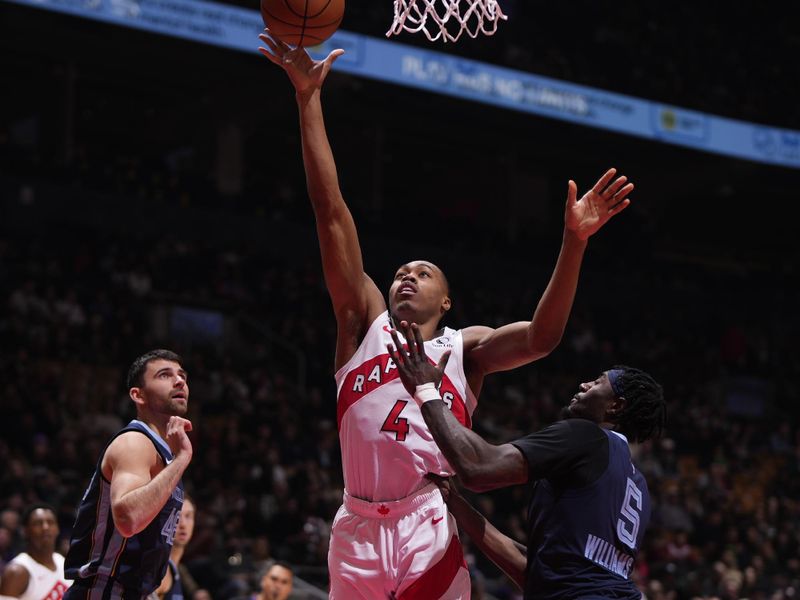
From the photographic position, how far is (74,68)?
68.4ft

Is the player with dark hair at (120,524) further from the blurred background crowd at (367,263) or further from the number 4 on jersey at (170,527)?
the blurred background crowd at (367,263)

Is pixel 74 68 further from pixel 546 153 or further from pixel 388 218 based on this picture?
pixel 546 153

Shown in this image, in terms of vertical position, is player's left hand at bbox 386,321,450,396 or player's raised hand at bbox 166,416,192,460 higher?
player's left hand at bbox 386,321,450,396

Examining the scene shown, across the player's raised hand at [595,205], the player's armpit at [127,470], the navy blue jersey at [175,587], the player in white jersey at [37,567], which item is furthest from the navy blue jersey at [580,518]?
the player in white jersey at [37,567]

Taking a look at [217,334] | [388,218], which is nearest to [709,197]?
[388,218]

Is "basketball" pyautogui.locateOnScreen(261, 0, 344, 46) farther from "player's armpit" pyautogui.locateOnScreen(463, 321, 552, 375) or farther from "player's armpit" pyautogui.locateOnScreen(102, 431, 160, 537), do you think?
"player's armpit" pyautogui.locateOnScreen(102, 431, 160, 537)

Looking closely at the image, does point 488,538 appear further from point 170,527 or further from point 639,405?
point 170,527

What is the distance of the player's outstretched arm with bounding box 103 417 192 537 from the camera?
408 centimetres

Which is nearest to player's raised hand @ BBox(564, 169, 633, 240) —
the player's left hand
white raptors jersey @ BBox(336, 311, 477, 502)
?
white raptors jersey @ BBox(336, 311, 477, 502)

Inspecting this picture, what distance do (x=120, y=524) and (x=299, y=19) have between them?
6.91 feet

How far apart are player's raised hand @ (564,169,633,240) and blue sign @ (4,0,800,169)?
1205 centimetres

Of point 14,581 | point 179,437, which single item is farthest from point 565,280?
point 14,581

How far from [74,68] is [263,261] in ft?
17.8

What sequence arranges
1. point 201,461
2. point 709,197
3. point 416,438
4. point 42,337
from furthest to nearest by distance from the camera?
point 709,197
point 42,337
point 201,461
point 416,438
